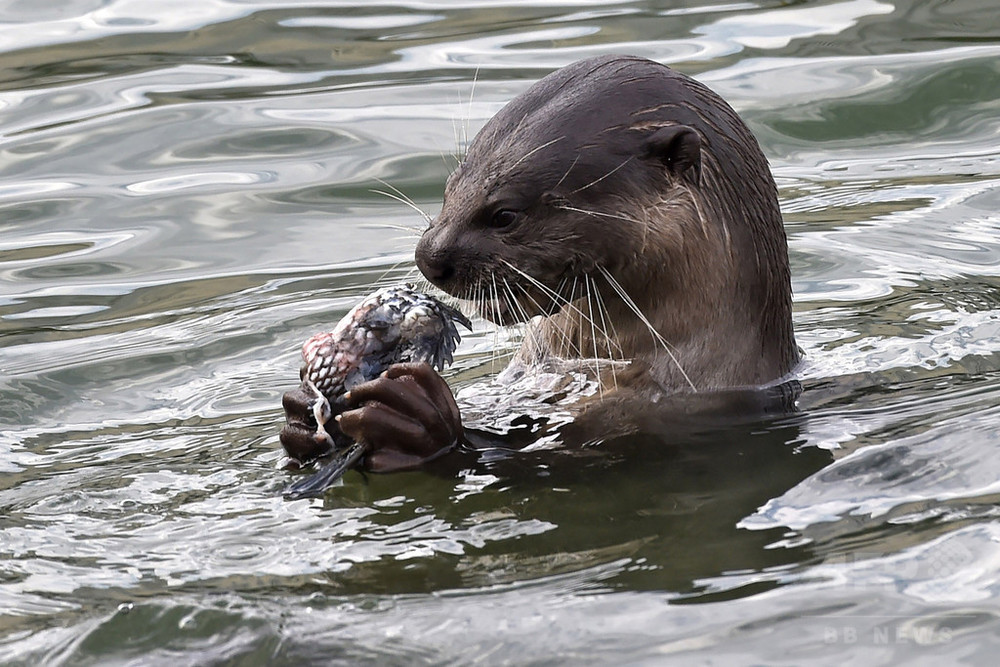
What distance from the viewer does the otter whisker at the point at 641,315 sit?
13.8 feet

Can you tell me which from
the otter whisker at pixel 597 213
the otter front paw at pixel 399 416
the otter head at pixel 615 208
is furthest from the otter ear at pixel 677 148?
the otter front paw at pixel 399 416

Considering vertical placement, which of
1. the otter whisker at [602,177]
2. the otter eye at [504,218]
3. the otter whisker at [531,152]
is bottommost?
the otter eye at [504,218]

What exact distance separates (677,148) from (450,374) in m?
1.39

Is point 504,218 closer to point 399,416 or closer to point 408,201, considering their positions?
point 408,201

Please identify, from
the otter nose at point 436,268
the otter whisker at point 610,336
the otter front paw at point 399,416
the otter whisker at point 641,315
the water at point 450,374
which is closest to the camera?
the water at point 450,374

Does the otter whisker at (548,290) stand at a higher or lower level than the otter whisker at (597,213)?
lower

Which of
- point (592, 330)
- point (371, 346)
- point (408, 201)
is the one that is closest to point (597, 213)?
point (592, 330)

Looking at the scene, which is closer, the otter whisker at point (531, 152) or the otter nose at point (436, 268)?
the otter nose at point (436, 268)

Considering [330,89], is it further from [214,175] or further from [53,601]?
[53,601]

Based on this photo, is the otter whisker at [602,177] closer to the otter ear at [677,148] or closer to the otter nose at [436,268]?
the otter ear at [677,148]

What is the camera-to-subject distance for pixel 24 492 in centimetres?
410

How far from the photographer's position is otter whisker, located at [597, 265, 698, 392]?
13.8ft

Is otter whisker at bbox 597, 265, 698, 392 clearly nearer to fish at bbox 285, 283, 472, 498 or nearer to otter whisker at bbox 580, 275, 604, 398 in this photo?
otter whisker at bbox 580, 275, 604, 398

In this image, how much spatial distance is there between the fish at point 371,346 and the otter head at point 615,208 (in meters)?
0.10
